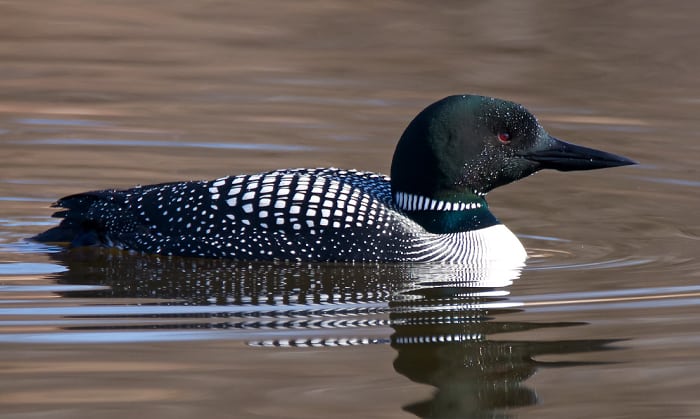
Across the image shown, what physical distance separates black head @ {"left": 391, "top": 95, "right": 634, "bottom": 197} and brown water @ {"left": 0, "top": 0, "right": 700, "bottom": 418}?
410 mm

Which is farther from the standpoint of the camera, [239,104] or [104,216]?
[239,104]

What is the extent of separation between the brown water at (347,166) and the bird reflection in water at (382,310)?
1 centimetres

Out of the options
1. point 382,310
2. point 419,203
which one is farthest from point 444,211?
point 382,310

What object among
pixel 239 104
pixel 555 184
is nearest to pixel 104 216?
pixel 555 184

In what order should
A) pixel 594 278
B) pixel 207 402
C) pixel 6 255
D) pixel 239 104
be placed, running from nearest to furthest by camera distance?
pixel 207 402 → pixel 594 278 → pixel 6 255 → pixel 239 104

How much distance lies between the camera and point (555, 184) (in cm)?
789

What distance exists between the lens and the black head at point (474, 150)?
5.89 metres

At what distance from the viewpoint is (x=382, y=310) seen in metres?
5.09

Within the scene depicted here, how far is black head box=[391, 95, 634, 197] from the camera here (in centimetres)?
589

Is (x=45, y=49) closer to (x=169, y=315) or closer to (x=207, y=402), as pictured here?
(x=169, y=315)

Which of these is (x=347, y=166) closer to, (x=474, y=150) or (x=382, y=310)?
(x=474, y=150)

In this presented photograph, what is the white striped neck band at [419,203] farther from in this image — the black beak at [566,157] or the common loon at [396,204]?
the black beak at [566,157]

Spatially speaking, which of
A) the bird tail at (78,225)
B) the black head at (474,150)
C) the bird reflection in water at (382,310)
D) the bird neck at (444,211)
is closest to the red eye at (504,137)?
the black head at (474,150)

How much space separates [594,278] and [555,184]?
2272mm
